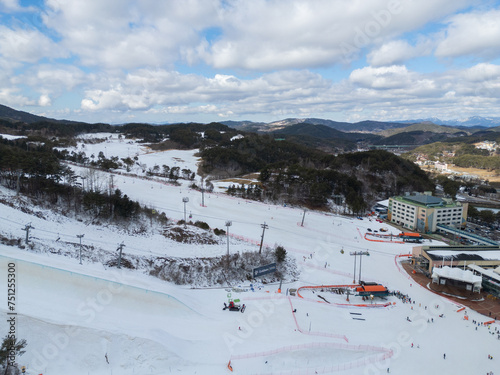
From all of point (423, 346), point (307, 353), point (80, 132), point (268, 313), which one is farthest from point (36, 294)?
point (80, 132)

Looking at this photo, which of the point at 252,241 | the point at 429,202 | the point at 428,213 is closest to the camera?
the point at 252,241

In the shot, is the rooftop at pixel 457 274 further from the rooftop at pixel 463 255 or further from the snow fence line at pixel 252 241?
the snow fence line at pixel 252 241

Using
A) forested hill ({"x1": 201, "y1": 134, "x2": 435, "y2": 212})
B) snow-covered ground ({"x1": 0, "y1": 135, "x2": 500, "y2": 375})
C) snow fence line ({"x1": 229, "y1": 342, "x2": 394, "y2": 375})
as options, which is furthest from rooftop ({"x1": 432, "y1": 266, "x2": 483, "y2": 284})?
forested hill ({"x1": 201, "y1": 134, "x2": 435, "y2": 212})

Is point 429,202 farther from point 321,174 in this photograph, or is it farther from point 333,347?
point 333,347

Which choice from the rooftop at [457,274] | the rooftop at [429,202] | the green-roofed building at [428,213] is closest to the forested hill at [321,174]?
the green-roofed building at [428,213]

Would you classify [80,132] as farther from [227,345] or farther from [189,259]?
[227,345]

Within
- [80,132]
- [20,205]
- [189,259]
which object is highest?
[80,132]

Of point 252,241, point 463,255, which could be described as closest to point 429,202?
point 463,255
